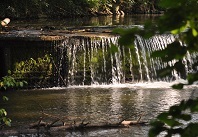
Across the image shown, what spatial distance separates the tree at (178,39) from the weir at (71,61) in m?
10.3

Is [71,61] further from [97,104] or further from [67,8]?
[67,8]

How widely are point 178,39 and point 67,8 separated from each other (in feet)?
81.6

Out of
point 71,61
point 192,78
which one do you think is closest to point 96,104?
point 71,61

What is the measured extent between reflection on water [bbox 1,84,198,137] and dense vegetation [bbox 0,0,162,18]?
41.7 ft

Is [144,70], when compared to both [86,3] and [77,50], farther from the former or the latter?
[86,3]

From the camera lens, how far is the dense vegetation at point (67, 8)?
2353cm

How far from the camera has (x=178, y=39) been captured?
160 cm

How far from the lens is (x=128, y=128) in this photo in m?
7.51

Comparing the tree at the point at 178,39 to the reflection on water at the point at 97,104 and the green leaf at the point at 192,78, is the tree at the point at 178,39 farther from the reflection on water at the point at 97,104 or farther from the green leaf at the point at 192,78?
the reflection on water at the point at 97,104

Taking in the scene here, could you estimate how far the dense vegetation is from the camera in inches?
926

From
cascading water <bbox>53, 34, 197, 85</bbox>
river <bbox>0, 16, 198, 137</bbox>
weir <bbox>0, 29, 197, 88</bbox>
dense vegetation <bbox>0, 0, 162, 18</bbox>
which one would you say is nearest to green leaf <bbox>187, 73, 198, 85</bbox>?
river <bbox>0, 16, 198, 137</bbox>

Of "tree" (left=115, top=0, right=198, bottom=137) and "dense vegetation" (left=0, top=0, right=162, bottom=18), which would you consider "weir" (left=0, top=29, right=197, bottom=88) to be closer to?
"tree" (left=115, top=0, right=198, bottom=137)

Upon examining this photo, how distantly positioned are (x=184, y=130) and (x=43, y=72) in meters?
10.8

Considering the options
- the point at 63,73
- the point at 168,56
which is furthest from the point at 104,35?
the point at 168,56
